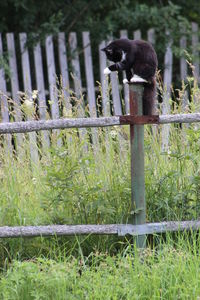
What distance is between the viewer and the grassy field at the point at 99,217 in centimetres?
324

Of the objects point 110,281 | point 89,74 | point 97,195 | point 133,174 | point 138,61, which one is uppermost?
point 89,74

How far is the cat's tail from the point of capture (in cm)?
393

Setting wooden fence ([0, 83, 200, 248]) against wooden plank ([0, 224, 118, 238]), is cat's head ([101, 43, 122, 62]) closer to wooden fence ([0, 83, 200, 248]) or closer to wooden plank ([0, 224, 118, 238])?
wooden fence ([0, 83, 200, 248])

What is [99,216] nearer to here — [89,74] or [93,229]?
[93,229]

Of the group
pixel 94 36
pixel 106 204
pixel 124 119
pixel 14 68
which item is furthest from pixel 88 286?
pixel 94 36

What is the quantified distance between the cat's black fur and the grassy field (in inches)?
14.3

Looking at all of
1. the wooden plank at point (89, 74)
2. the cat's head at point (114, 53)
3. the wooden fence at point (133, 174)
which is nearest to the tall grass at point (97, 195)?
the wooden fence at point (133, 174)

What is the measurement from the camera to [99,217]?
4020mm

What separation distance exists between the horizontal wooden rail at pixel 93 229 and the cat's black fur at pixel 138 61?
750 millimetres

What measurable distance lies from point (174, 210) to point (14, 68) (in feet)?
13.7

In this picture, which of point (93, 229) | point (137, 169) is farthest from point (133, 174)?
point (93, 229)

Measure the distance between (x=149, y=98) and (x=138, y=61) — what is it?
0.25m

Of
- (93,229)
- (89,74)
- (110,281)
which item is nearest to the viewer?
(110,281)

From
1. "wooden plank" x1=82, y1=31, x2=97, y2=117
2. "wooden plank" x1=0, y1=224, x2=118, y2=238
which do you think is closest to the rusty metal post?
"wooden plank" x1=0, y1=224, x2=118, y2=238
